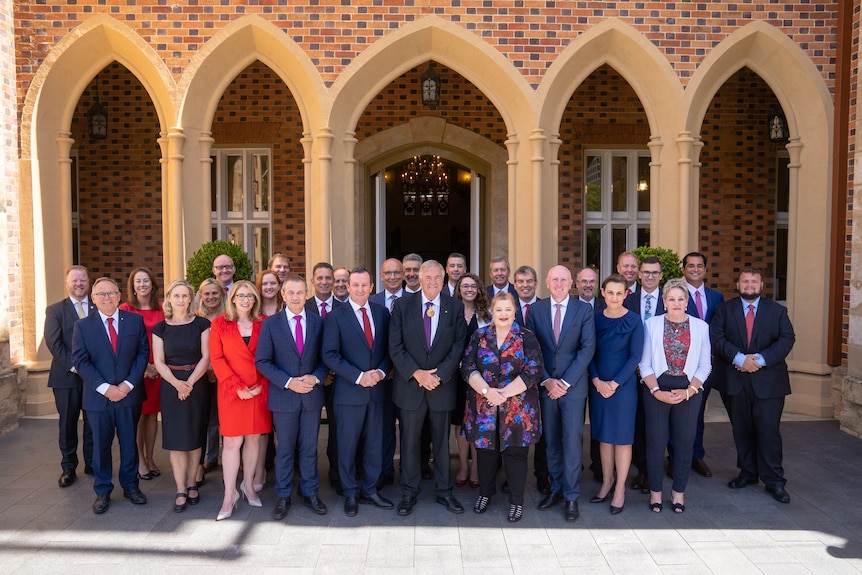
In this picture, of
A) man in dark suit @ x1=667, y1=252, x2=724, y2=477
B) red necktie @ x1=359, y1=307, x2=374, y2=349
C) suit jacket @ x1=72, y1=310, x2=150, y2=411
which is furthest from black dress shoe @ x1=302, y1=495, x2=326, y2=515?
man in dark suit @ x1=667, y1=252, x2=724, y2=477

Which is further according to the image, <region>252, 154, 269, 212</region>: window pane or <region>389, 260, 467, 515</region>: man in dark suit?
<region>252, 154, 269, 212</region>: window pane

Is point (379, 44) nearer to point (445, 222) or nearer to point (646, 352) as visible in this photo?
point (646, 352)

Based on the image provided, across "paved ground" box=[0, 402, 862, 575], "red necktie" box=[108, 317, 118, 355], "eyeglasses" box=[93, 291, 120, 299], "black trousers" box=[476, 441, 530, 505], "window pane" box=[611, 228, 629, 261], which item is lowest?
"paved ground" box=[0, 402, 862, 575]

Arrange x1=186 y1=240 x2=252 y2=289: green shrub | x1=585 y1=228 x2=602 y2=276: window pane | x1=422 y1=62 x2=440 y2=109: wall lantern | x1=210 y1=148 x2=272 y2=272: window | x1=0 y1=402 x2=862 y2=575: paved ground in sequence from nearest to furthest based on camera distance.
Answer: x1=0 y1=402 x2=862 y2=575: paved ground < x1=186 y1=240 x2=252 y2=289: green shrub < x1=422 y1=62 x2=440 y2=109: wall lantern < x1=210 y1=148 x2=272 y2=272: window < x1=585 y1=228 x2=602 y2=276: window pane

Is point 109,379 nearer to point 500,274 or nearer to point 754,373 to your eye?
point 500,274

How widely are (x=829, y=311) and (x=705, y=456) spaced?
2760mm

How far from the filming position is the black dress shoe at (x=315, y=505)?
4.81 m

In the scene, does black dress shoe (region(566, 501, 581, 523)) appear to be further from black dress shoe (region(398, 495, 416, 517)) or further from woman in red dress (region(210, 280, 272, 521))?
woman in red dress (region(210, 280, 272, 521))

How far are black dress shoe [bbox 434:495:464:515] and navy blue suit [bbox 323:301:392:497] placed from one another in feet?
1.62

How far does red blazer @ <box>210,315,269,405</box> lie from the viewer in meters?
4.73

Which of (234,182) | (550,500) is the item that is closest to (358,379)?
(550,500)

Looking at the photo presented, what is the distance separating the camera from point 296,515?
188 inches

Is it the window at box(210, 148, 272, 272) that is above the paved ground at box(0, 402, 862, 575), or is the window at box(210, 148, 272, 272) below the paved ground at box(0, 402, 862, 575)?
above

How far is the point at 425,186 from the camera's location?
59.0 feet
